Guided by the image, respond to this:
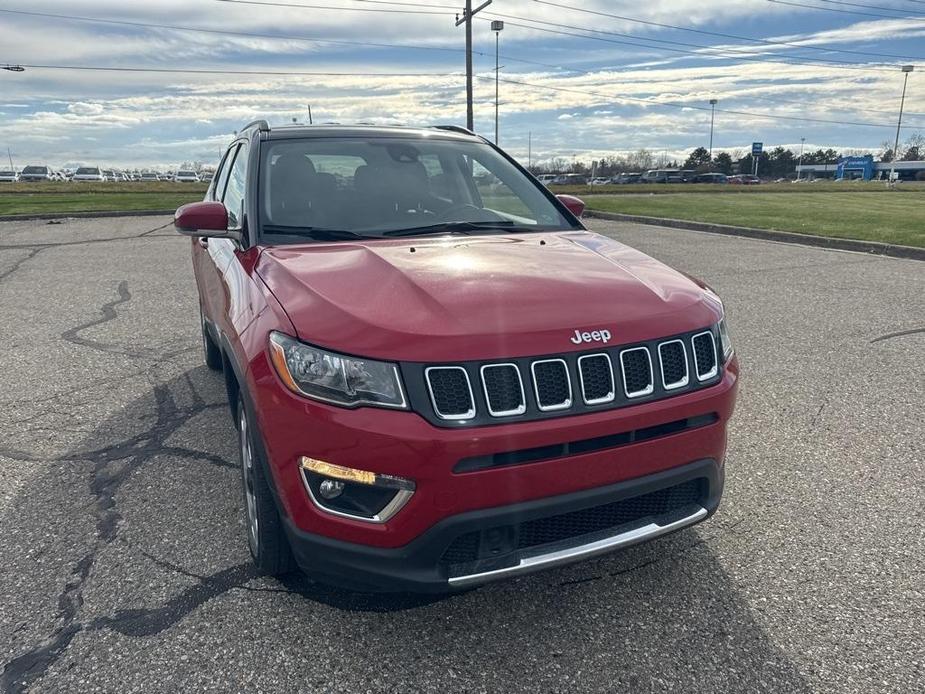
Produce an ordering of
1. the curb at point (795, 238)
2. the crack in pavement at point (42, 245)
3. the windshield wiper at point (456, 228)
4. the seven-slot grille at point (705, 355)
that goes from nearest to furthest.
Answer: the seven-slot grille at point (705, 355) → the windshield wiper at point (456, 228) → the crack in pavement at point (42, 245) → the curb at point (795, 238)

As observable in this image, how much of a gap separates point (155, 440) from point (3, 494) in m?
0.81

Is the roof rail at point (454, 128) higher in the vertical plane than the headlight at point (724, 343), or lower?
higher

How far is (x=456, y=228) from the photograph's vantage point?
11.1 feet

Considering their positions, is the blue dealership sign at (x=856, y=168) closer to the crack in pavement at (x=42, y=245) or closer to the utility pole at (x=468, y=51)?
the utility pole at (x=468, y=51)

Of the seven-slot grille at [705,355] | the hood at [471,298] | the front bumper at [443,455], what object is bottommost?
the front bumper at [443,455]

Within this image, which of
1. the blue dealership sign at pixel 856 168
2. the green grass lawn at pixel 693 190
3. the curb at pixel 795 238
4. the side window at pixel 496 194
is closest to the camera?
the side window at pixel 496 194

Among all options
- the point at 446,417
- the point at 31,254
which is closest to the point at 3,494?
the point at 446,417

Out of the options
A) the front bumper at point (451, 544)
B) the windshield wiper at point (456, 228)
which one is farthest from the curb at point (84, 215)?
the front bumper at point (451, 544)

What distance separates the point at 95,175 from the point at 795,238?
68.9 meters

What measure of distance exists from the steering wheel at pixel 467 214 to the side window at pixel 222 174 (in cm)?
173

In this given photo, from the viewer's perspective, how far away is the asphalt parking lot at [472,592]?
222 centimetres

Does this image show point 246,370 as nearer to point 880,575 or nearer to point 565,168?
point 880,575

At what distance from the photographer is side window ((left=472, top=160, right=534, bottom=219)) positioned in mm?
3802

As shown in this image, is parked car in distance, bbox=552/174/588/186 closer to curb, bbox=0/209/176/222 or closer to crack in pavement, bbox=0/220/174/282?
curb, bbox=0/209/176/222
